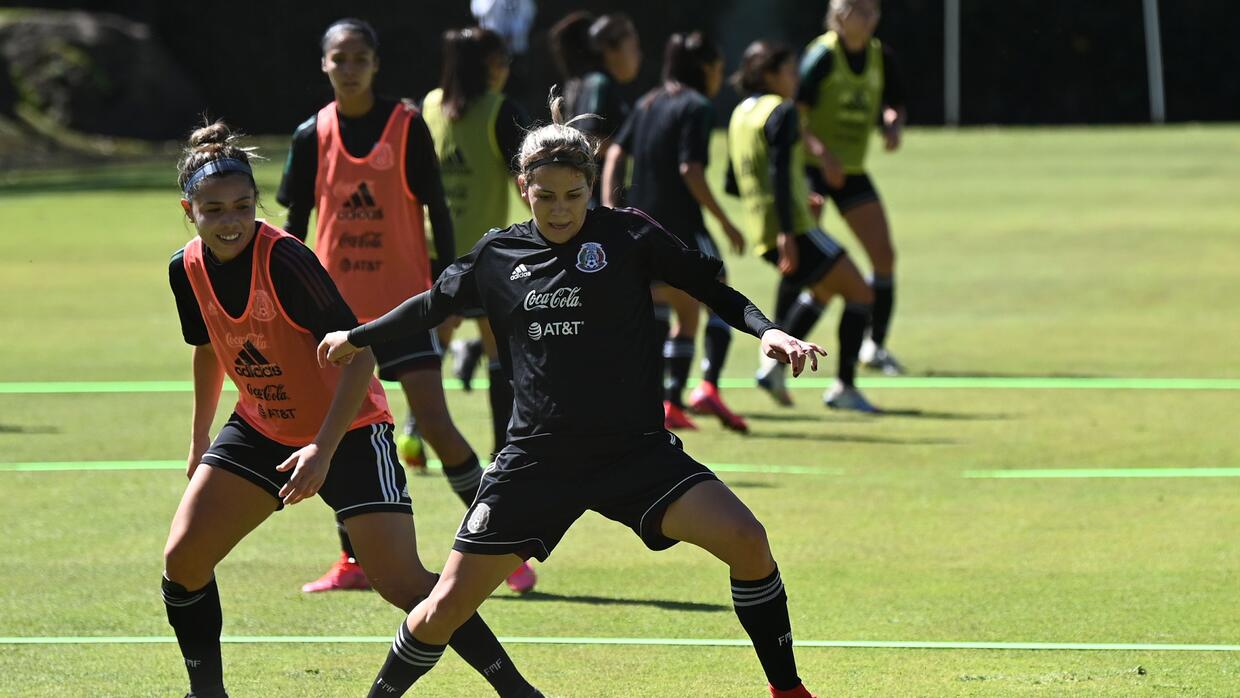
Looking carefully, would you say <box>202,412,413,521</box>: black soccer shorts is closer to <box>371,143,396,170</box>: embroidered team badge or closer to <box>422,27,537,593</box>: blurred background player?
<box>371,143,396,170</box>: embroidered team badge

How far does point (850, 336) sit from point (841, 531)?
3.50 meters

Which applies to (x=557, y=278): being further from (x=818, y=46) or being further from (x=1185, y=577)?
(x=818, y=46)

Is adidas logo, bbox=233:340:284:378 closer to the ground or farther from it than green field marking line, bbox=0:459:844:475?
farther from it

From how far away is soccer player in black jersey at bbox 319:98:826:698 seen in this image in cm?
545

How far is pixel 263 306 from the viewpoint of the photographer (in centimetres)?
580

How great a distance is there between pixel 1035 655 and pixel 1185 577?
1.41 meters

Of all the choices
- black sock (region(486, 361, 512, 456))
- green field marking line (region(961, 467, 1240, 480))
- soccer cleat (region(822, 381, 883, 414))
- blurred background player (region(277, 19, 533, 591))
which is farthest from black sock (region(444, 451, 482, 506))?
soccer cleat (region(822, 381, 883, 414))

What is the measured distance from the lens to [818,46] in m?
12.7

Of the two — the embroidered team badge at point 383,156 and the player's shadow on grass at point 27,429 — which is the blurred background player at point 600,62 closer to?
the embroidered team badge at point 383,156

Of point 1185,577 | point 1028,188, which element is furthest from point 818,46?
point 1028,188

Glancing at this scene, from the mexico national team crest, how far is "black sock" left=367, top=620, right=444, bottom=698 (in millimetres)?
1128

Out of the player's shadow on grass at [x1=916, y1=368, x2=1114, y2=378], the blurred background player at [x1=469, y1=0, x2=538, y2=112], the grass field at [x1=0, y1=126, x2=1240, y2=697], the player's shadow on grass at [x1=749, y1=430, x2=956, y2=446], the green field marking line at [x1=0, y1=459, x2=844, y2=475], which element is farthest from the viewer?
the blurred background player at [x1=469, y1=0, x2=538, y2=112]

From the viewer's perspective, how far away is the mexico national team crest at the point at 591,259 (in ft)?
18.1

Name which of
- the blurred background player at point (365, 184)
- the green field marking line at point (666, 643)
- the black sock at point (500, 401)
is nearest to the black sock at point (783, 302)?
the black sock at point (500, 401)
